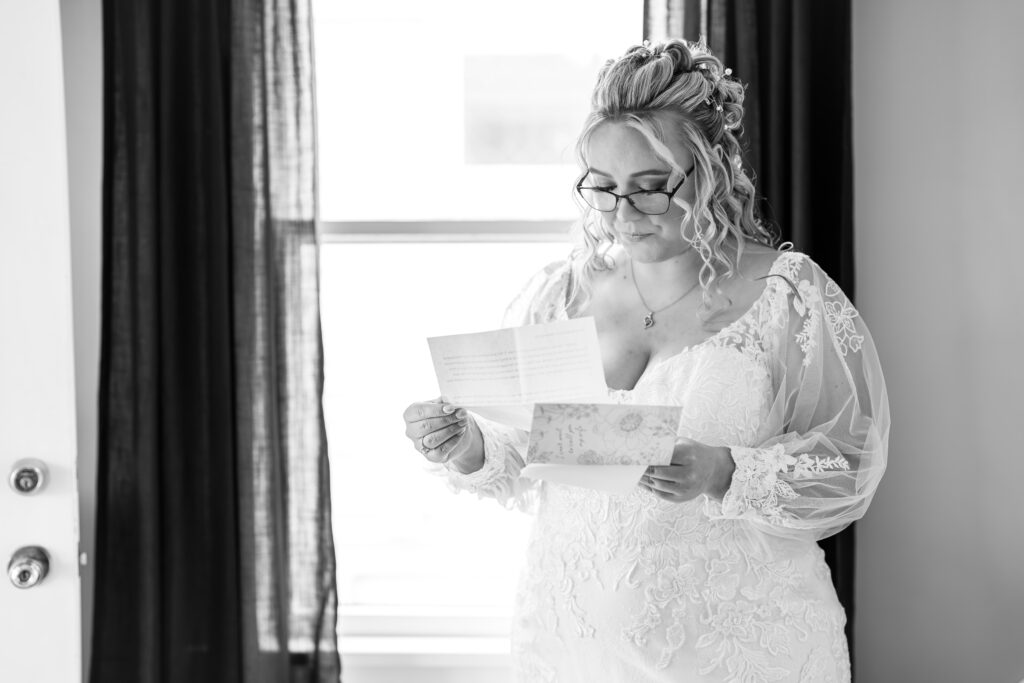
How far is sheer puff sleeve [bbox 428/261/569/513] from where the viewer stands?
60.9 inches

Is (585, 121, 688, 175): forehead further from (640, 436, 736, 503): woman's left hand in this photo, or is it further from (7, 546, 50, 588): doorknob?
(7, 546, 50, 588): doorknob

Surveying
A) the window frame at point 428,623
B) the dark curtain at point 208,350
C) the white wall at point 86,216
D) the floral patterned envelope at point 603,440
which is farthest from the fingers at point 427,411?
the white wall at point 86,216

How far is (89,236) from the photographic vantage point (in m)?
2.09

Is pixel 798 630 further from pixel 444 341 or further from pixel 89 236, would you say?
pixel 89 236

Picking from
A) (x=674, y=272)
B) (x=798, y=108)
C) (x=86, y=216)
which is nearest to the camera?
(x=674, y=272)

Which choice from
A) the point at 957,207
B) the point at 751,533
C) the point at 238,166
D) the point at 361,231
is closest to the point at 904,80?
the point at 957,207

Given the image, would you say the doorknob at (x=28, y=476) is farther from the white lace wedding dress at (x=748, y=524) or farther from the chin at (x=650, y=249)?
the chin at (x=650, y=249)

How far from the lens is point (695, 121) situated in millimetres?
1422

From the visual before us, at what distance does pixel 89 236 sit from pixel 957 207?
2005 millimetres

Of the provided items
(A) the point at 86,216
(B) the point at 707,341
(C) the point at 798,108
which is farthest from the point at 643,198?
(A) the point at 86,216

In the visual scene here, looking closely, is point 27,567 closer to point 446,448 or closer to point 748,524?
point 446,448

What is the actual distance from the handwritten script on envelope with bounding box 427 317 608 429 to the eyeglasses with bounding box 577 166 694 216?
31 centimetres

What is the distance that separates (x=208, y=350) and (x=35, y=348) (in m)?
0.43

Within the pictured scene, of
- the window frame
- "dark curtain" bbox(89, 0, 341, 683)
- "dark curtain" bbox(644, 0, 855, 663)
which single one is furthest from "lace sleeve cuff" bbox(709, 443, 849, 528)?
"dark curtain" bbox(89, 0, 341, 683)
